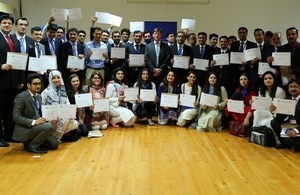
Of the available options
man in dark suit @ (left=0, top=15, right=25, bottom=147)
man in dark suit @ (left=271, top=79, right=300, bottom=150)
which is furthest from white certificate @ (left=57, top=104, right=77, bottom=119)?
man in dark suit @ (left=271, top=79, right=300, bottom=150)

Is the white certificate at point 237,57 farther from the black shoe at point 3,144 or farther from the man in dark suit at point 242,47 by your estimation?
the black shoe at point 3,144

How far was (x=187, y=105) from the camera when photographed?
16.7 feet

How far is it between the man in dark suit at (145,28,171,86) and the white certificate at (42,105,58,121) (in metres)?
1.97

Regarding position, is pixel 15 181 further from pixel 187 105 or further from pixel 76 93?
pixel 187 105

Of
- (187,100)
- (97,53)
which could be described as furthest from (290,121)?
(97,53)

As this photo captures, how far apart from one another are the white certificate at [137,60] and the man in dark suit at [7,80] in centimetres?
182

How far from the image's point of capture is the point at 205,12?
334 inches

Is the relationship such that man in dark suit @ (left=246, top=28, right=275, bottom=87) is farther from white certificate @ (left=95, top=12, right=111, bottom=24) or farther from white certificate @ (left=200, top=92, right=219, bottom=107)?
white certificate @ (left=95, top=12, right=111, bottom=24)

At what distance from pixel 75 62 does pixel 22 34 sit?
0.98m

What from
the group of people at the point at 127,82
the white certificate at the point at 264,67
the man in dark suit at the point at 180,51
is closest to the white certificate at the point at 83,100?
the group of people at the point at 127,82

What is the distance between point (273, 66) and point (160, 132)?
2018mm

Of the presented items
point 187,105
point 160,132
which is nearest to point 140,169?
point 160,132

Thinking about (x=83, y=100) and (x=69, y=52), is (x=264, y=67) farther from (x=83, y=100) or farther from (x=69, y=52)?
(x=69, y=52)

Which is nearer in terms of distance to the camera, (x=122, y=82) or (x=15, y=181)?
(x=15, y=181)
